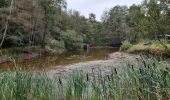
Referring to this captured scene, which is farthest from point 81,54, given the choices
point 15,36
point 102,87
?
point 102,87

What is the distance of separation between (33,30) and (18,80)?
2908cm

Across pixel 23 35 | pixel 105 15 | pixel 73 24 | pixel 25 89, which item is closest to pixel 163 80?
pixel 25 89

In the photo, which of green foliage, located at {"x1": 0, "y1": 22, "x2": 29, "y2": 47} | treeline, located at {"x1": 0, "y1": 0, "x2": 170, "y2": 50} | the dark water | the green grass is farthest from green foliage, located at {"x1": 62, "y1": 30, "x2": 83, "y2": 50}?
the green grass

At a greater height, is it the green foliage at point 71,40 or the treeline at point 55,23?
the treeline at point 55,23

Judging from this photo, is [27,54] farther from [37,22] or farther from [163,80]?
[163,80]

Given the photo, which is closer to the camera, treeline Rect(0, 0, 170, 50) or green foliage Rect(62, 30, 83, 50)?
treeline Rect(0, 0, 170, 50)

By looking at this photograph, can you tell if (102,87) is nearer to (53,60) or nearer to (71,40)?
(53,60)

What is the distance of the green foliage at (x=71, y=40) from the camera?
41478 millimetres

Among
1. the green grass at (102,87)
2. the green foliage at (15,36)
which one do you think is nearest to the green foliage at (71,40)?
the green foliage at (15,36)

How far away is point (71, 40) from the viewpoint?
42281 millimetres

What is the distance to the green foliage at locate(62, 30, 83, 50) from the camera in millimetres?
41478

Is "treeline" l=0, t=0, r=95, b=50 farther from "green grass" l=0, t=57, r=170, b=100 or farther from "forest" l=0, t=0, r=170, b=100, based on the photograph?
"green grass" l=0, t=57, r=170, b=100

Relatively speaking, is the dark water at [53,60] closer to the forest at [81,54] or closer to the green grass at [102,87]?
the forest at [81,54]

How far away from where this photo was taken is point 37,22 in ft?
110
